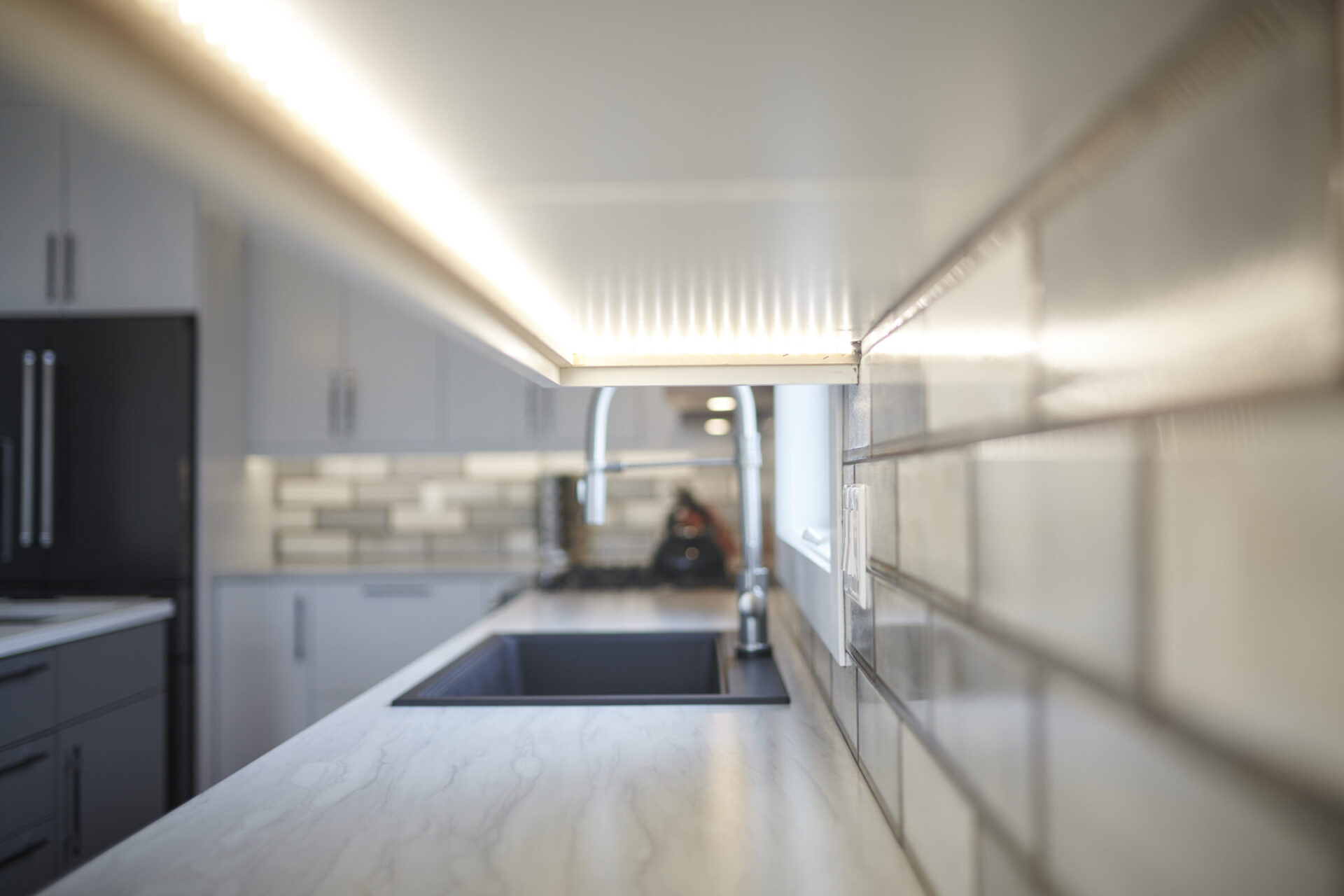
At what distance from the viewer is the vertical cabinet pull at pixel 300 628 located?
312 centimetres

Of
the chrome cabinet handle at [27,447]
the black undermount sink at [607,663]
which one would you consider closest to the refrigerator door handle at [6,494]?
the chrome cabinet handle at [27,447]

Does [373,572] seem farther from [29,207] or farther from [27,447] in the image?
[29,207]

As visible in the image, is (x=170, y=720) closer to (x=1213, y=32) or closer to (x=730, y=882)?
(x=730, y=882)

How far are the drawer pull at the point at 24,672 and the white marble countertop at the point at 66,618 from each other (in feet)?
0.14

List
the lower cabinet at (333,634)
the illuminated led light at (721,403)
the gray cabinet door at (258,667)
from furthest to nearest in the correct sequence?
the lower cabinet at (333,634)
the gray cabinet door at (258,667)
the illuminated led light at (721,403)

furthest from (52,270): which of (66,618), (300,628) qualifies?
(300,628)

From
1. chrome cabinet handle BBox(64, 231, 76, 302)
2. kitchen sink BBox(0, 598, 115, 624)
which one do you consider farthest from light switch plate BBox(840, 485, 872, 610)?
chrome cabinet handle BBox(64, 231, 76, 302)

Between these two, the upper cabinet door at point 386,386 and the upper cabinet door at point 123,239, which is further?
the upper cabinet door at point 386,386

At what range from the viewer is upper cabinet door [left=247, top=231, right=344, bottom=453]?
329 centimetres

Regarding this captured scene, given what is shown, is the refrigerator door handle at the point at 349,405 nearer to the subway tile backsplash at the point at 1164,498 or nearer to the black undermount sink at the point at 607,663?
the black undermount sink at the point at 607,663

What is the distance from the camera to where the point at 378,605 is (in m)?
3.13

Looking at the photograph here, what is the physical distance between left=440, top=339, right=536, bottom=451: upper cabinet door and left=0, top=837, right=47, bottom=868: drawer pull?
1.73 m

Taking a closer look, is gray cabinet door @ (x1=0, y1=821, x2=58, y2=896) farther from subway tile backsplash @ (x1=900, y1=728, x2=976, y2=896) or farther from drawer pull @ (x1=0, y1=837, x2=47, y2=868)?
subway tile backsplash @ (x1=900, y1=728, x2=976, y2=896)

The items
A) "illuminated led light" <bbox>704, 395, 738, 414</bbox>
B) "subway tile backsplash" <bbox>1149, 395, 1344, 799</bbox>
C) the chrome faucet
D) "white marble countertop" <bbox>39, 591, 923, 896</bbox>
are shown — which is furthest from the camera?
"illuminated led light" <bbox>704, 395, 738, 414</bbox>
